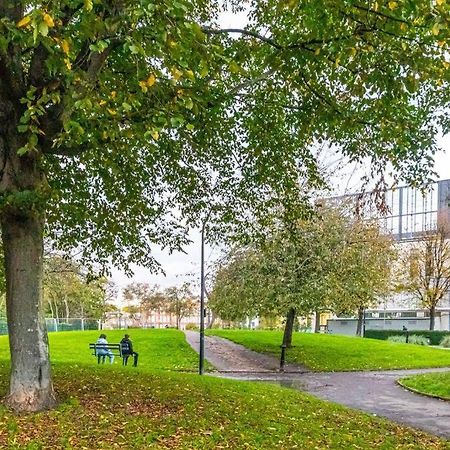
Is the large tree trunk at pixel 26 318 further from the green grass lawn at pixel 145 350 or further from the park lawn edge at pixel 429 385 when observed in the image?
the green grass lawn at pixel 145 350

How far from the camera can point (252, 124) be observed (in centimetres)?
872

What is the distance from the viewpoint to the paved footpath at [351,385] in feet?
37.1

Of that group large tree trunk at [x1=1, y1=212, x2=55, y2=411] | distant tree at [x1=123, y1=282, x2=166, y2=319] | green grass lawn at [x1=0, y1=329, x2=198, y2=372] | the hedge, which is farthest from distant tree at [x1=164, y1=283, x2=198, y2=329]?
large tree trunk at [x1=1, y1=212, x2=55, y2=411]

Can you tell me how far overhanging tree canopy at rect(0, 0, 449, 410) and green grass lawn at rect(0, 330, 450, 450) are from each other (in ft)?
2.55

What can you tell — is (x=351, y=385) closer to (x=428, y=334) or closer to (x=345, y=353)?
(x=345, y=353)

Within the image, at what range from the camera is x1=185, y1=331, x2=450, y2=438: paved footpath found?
11297mm

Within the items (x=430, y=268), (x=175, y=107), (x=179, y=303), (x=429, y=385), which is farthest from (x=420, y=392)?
(x=179, y=303)

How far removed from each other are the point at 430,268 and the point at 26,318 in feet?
134

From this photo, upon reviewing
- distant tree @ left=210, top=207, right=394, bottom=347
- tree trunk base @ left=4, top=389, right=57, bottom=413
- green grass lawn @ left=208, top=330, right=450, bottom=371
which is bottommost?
green grass lawn @ left=208, top=330, right=450, bottom=371

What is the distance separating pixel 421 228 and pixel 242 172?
41.8 m

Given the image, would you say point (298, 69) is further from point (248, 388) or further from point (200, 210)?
point (248, 388)

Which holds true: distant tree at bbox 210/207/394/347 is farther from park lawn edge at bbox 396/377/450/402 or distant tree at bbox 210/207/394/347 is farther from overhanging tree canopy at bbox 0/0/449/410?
overhanging tree canopy at bbox 0/0/449/410

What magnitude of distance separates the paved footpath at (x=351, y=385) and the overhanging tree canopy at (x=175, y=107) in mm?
5267

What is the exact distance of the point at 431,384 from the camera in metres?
15.7
